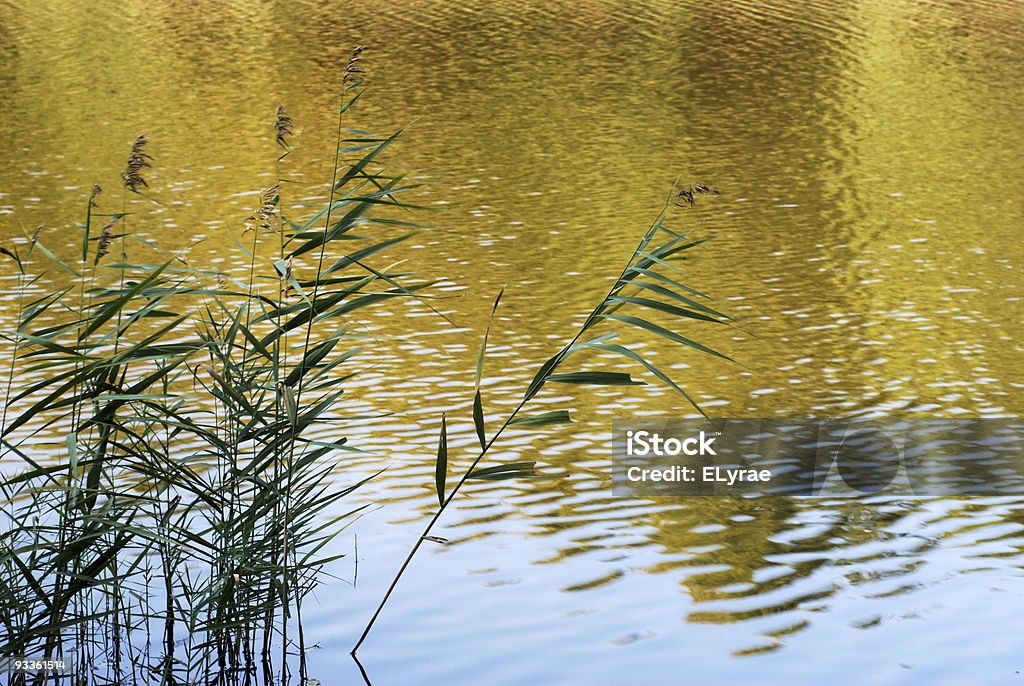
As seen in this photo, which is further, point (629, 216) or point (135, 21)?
point (135, 21)

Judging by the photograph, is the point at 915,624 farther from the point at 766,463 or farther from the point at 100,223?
the point at 100,223

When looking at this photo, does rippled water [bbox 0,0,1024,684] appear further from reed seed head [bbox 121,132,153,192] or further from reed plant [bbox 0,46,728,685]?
reed seed head [bbox 121,132,153,192]

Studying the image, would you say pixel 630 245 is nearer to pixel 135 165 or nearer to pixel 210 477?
pixel 210 477

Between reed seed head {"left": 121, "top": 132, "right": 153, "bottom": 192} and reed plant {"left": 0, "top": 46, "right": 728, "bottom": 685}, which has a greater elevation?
reed seed head {"left": 121, "top": 132, "right": 153, "bottom": 192}

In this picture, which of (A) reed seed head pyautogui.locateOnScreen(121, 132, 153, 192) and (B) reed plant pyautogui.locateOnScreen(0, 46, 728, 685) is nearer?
(B) reed plant pyautogui.locateOnScreen(0, 46, 728, 685)

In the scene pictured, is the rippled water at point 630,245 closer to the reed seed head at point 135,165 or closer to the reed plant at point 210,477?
the reed plant at point 210,477

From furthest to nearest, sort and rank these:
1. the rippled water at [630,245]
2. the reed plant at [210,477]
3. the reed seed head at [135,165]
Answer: the rippled water at [630,245]
the reed seed head at [135,165]
the reed plant at [210,477]

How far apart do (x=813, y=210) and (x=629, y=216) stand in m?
1.92

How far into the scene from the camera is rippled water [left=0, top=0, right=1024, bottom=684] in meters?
5.83

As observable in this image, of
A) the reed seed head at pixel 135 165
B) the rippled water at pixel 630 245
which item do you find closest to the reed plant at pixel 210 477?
the reed seed head at pixel 135 165

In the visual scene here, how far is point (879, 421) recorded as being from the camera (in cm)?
827

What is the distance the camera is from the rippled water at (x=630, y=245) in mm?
5828

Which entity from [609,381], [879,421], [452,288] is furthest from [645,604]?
[452,288]

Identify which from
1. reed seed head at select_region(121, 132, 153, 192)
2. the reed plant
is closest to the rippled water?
the reed plant
